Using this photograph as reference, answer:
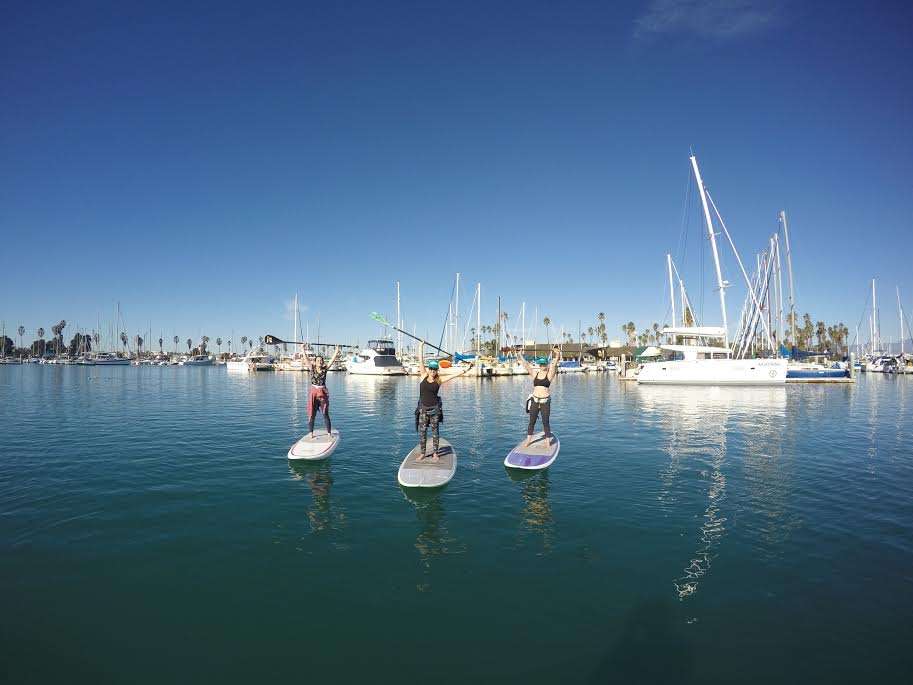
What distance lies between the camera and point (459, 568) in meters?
7.75

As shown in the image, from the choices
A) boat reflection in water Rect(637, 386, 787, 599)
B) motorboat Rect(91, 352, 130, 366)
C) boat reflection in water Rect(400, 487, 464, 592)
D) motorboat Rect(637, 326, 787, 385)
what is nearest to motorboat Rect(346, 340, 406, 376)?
motorboat Rect(637, 326, 787, 385)

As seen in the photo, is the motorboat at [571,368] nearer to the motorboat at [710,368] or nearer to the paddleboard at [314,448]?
the motorboat at [710,368]

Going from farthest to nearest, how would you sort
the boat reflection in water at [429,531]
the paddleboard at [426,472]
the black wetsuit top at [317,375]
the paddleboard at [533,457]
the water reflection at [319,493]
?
1. the black wetsuit top at [317,375]
2. the paddleboard at [533,457]
3. the paddleboard at [426,472]
4. the water reflection at [319,493]
5. the boat reflection in water at [429,531]

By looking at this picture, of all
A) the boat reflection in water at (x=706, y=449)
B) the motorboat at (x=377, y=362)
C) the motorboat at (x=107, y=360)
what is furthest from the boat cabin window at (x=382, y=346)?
the motorboat at (x=107, y=360)

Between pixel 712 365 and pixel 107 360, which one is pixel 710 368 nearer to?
pixel 712 365

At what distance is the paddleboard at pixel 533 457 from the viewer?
13.6 m

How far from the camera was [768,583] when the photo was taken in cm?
727

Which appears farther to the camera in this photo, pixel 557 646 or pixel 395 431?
pixel 395 431

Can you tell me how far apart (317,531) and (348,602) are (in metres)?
3.04

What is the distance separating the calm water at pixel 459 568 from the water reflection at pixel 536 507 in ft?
0.26

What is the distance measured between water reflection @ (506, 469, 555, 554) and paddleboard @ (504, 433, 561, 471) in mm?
280

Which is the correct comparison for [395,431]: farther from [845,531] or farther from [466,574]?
[845,531]

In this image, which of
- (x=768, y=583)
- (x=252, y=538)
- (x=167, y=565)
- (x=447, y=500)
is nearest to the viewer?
(x=768, y=583)

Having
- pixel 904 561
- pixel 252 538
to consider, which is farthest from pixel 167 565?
pixel 904 561
